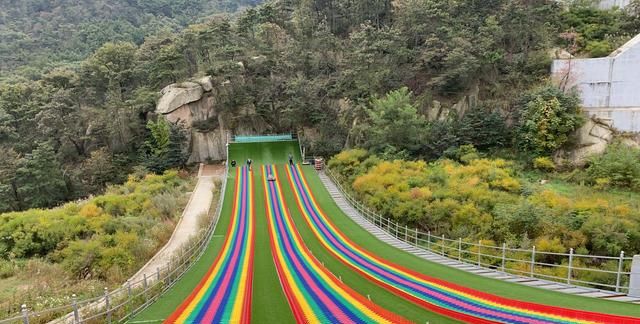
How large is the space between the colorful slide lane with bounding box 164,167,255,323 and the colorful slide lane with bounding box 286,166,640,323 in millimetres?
3805

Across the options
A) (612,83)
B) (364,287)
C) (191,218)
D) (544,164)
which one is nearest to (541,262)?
(364,287)

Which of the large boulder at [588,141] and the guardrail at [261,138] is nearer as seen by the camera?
the large boulder at [588,141]

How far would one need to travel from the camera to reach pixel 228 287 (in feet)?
40.3

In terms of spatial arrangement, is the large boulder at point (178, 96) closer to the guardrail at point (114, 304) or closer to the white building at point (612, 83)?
the guardrail at point (114, 304)

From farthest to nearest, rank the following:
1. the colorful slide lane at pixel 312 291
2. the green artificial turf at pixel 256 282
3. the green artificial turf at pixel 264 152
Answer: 1. the green artificial turf at pixel 264 152
2. the green artificial turf at pixel 256 282
3. the colorful slide lane at pixel 312 291

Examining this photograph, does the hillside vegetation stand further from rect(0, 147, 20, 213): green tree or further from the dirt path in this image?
rect(0, 147, 20, 213): green tree

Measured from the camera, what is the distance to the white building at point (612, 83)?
82.5ft

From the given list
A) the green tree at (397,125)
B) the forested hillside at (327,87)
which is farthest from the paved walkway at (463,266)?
the forested hillside at (327,87)

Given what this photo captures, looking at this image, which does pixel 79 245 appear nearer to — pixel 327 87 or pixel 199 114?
pixel 199 114

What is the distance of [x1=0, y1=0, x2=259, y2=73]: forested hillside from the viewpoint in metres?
65.6

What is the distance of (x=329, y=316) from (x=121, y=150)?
3515cm

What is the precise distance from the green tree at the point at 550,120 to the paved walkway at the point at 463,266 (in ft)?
41.6

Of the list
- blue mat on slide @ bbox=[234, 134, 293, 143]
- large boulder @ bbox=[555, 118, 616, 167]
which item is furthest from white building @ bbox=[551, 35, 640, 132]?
blue mat on slide @ bbox=[234, 134, 293, 143]

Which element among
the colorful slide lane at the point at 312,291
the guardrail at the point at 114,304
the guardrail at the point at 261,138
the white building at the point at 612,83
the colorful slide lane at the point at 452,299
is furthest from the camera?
the guardrail at the point at 261,138
